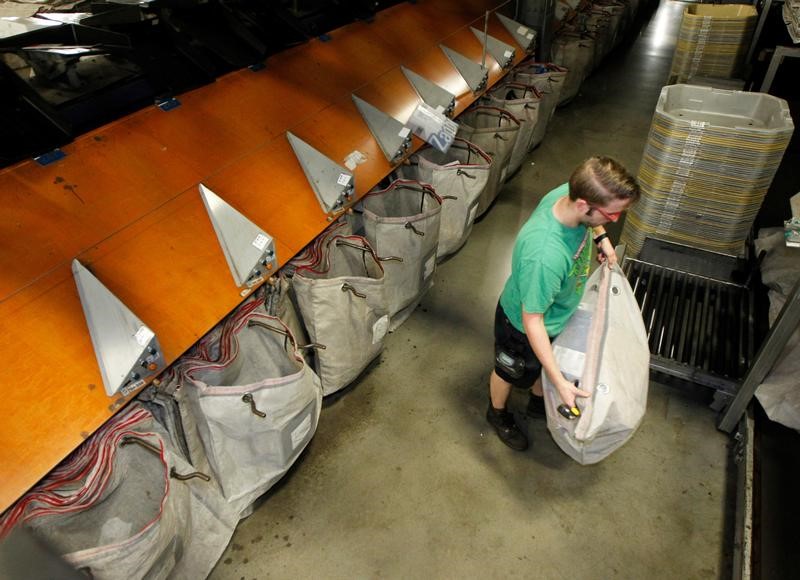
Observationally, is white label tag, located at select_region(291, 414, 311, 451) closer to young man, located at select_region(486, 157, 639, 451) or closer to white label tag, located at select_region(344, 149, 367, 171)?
young man, located at select_region(486, 157, 639, 451)

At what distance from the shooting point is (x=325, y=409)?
240 centimetres

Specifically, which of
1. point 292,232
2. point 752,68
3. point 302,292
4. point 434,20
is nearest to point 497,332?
point 302,292

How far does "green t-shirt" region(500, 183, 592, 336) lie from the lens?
5.09 ft

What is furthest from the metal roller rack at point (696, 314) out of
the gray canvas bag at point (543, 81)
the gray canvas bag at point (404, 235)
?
the gray canvas bag at point (543, 81)

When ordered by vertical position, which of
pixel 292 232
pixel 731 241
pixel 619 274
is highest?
pixel 292 232

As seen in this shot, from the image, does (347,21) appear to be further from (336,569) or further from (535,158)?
(336,569)

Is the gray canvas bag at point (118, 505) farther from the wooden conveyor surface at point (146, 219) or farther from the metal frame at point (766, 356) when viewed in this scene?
the metal frame at point (766, 356)

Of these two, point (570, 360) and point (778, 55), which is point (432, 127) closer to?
point (570, 360)

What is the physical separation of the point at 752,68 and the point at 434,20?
9.60 feet

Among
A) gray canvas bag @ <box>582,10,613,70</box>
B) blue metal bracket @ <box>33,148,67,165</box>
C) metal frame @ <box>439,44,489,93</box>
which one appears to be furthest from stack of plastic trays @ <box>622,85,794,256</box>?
gray canvas bag @ <box>582,10,613,70</box>

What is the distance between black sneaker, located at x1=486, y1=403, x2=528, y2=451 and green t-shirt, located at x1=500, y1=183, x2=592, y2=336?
27.7 inches

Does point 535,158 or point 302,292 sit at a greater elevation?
point 302,292

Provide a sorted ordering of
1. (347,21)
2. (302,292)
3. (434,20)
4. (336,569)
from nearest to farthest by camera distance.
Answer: (336,569)
(302,292)
(347,21)
(434,20)

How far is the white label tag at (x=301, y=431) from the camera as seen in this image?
179 cm
